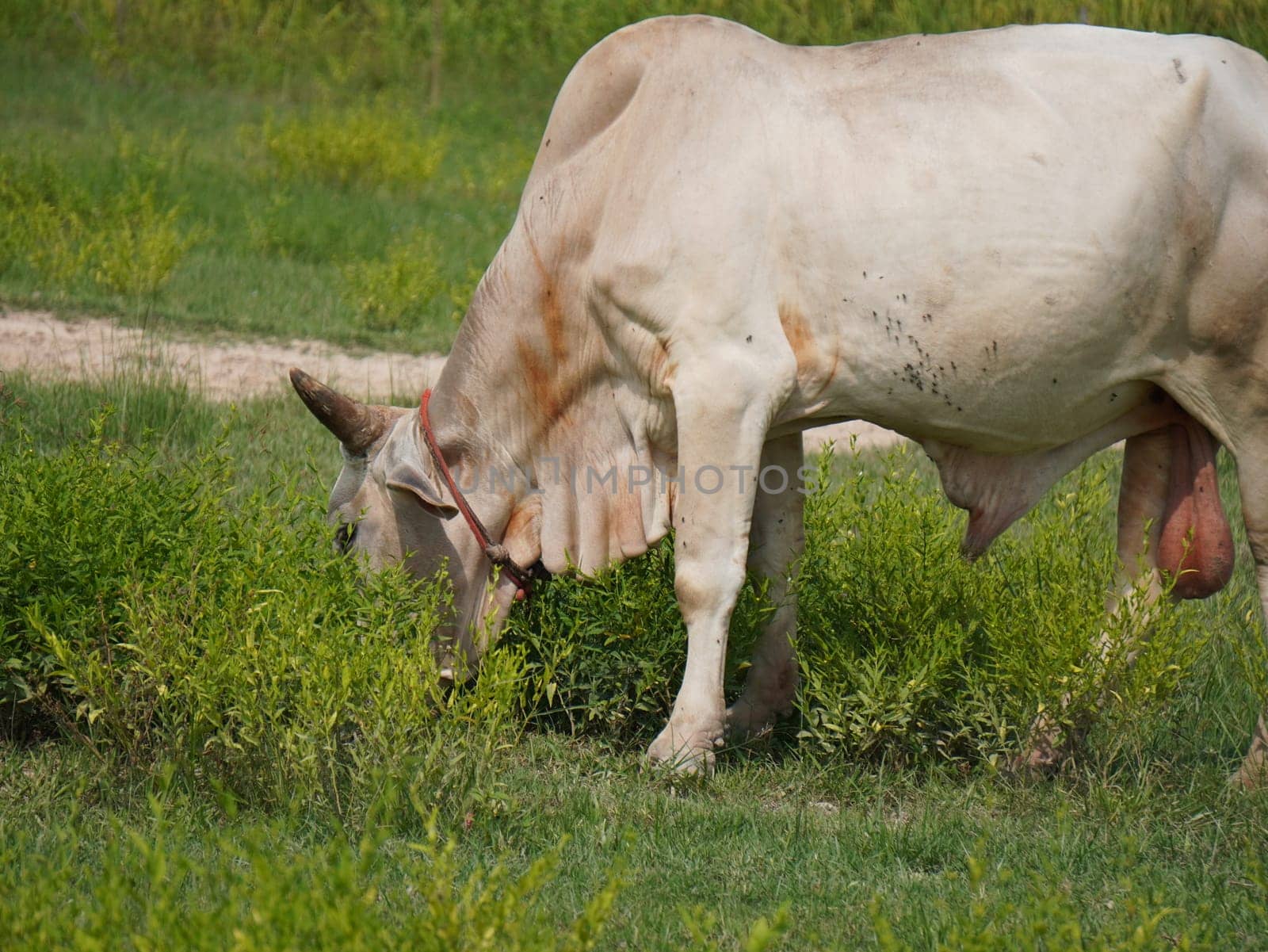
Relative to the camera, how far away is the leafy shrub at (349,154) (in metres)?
12.4

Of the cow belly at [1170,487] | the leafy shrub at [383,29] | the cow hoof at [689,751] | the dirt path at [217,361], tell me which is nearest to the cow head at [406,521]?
the cow hoof at [689,751]

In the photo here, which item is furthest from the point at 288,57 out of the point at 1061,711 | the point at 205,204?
the point at 1061,711

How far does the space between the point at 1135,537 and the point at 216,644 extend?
261 cm

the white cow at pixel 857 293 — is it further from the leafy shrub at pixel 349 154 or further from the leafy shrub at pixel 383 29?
the leafy shrub at pixel 383 29

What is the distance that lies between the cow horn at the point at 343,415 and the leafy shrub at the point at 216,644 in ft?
0.83

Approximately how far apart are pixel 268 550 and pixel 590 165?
1.41m

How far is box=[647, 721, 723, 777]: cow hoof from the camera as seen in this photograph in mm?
4016

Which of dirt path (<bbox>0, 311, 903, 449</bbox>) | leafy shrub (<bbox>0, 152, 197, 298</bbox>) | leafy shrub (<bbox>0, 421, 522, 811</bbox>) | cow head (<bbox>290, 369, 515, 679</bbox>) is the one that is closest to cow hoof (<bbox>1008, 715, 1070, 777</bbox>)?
leafy shrub (<bbox>0, 421, 522, 811</bbox>)

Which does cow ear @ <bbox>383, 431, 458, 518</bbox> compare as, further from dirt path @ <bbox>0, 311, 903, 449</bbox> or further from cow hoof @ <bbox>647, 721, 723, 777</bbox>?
dirt path @ <bbox>0, 311, 903, 449</bbox>

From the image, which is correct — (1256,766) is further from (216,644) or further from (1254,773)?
(216,644)

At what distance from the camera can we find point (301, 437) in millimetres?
6770

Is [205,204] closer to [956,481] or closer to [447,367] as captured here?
[447,367]

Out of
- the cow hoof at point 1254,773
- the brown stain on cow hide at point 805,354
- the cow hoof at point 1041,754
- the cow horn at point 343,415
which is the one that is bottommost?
the cow hoof at point 1041,754

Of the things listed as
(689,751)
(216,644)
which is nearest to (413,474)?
(216,644)
